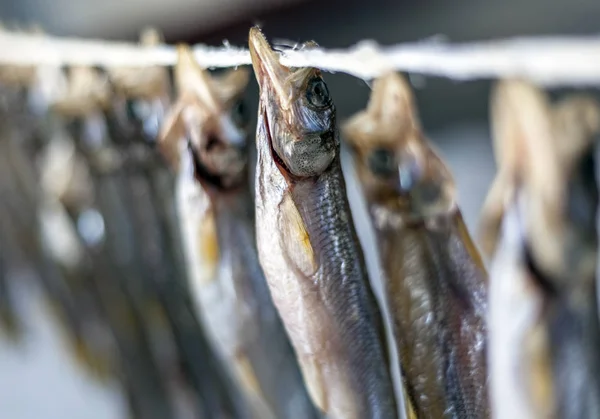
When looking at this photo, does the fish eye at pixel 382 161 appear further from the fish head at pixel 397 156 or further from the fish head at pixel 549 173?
the fish head at pixel 549 173

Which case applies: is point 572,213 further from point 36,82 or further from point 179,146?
point 36,82

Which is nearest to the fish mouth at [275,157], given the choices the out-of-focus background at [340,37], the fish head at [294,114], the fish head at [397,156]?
the fish head at [294,114]

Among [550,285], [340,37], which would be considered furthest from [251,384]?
[340,37]

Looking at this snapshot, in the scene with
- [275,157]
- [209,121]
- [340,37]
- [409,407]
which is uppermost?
[340,37]

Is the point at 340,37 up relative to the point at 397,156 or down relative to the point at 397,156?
up

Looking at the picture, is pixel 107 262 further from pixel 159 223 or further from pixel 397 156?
pixel 397 156

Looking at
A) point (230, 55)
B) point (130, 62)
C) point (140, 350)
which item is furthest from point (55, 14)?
point (230, 55)

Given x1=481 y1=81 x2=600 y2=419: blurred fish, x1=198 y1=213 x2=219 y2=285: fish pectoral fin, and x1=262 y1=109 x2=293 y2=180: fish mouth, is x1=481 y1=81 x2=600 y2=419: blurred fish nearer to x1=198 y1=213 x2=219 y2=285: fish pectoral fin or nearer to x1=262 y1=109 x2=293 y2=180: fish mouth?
x1=262 y1=109 x2=293 y2=180: fish mouth
